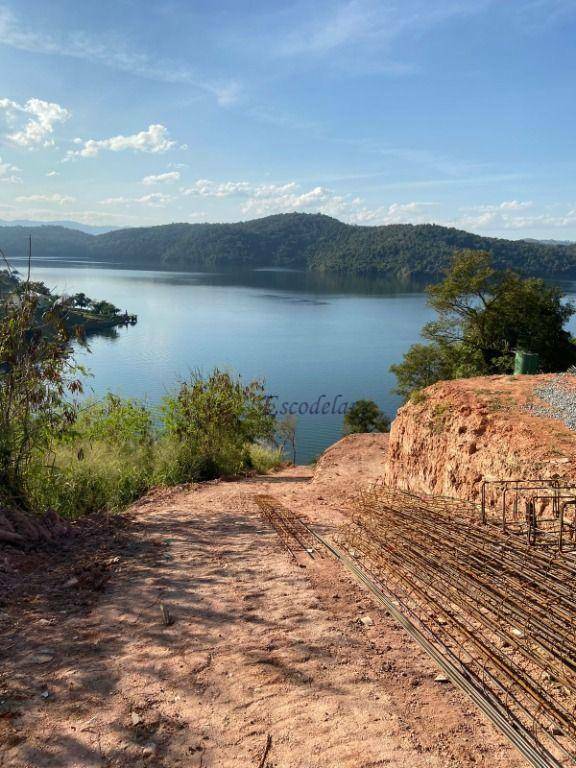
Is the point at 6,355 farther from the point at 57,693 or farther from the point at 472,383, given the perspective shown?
the point at 472,383

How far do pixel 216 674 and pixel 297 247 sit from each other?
170438mm

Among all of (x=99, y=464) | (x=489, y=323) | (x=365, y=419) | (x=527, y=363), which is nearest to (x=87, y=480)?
(x=99, y=464)

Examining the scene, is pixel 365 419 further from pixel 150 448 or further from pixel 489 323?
pixel 150 448

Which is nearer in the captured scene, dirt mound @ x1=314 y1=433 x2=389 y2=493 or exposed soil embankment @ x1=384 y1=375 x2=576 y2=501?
exposed soil embankment @ x1=384 y1=375 x2=576 y2=501

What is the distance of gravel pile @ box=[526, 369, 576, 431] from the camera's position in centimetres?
859

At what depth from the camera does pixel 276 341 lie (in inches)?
2314

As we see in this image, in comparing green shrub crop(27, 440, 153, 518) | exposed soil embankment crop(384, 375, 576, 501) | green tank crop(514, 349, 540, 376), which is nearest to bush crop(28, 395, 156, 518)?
green shrub crop(27, 440, 153, 518)

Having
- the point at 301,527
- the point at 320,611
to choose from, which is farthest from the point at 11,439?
the point at 320,611

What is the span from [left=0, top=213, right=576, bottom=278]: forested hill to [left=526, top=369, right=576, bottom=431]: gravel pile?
4089 inches

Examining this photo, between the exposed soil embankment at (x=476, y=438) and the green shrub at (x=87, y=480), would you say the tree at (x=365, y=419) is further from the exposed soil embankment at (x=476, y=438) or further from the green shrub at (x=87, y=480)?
the green shrub at (x=87, y=480)

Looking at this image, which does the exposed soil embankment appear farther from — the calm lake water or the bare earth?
the calm lake water

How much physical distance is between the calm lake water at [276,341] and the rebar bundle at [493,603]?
957 centimetres

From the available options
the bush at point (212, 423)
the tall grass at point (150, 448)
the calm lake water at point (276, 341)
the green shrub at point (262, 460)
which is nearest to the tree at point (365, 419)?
the calm lake water at point (276, 341)

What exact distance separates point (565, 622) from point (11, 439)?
613 cm
